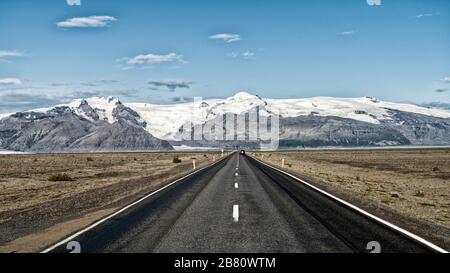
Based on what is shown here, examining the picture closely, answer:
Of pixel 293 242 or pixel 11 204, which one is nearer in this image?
pixel 293 242

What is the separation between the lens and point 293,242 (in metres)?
9.01

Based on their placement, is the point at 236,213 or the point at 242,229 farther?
the point at 236,213

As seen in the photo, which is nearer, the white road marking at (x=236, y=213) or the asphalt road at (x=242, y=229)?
the asphalt road at (x=242, y=229)

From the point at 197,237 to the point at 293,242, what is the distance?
195cm

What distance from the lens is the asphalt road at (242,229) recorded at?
864cm

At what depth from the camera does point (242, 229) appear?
10.5 m

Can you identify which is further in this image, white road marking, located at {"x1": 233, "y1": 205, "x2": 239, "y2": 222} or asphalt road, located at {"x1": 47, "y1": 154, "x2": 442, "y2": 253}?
white road marking, located at {"x1": 233, "y1": 205, "x2": 239, "y2": 222}

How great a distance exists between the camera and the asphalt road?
28.3 ft
